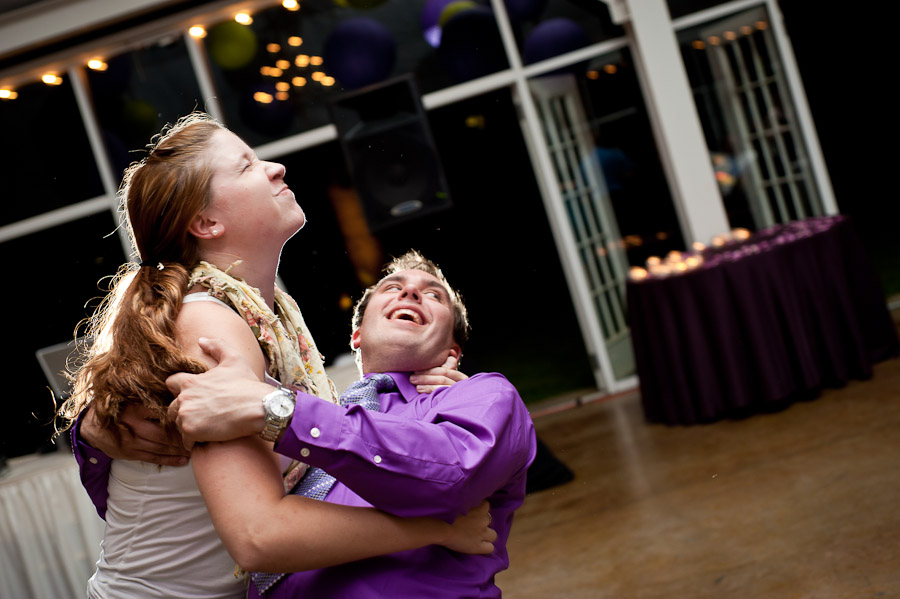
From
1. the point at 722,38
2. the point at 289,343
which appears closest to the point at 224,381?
the point at 289,343

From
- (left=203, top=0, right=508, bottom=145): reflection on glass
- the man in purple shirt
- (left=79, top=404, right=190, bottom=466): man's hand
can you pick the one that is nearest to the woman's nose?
the man in purple shirt

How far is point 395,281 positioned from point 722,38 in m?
4.60

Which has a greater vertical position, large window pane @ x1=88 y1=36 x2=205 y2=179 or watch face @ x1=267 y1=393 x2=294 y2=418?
large window pane @ x1=88 y1=36 x2=205 y2=179

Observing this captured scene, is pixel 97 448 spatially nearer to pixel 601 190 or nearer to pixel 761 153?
pixel 601 190

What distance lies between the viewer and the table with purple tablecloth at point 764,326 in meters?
3.82

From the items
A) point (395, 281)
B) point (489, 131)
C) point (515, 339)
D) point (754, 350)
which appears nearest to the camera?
point (395, 281)

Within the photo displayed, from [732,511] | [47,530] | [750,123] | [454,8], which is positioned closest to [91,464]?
[47,530]

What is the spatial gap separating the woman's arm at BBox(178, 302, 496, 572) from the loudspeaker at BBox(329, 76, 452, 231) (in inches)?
91.2

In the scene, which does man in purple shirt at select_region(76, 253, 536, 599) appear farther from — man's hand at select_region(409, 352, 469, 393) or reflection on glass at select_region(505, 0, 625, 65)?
reflection on glass at select_region(505, 0, 625, 65)

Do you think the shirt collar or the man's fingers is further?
the shirt collar

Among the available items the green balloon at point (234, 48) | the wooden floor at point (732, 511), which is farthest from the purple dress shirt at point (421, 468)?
the green balloon at point (234, 48)

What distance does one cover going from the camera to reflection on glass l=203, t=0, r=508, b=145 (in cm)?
491

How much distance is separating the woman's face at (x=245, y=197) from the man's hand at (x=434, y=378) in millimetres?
346

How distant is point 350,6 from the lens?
5043 mm
